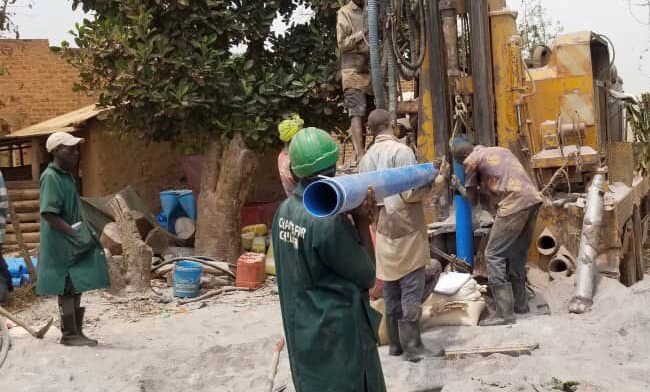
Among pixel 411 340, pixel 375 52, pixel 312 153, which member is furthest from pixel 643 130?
pixel 312 153

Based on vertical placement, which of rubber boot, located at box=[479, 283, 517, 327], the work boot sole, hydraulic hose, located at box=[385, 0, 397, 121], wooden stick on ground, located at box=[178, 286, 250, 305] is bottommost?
wooden stick on ground, located at box=[178, 286, 250, 305]

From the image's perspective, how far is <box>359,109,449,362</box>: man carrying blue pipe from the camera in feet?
17.9

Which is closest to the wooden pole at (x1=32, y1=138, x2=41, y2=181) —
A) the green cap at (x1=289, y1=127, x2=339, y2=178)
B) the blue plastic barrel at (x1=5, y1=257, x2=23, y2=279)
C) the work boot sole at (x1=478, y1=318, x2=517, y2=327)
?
the blue plastic barrel at (x1=5, y1=257, x2=23, y2=279)

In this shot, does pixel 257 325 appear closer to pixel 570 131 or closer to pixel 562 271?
pixel 562 271

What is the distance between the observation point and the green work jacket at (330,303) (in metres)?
3.17

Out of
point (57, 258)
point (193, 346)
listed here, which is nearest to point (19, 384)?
point (57, 258)

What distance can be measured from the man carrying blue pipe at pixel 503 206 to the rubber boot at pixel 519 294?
0.11 metres

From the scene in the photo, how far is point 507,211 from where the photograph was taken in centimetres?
634

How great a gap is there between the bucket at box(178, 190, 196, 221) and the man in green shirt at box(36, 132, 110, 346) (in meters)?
4.88

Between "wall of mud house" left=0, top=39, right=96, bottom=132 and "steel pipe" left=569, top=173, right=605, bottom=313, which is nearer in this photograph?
"steel pipe" left=569, top=173, right=605, bottom=313

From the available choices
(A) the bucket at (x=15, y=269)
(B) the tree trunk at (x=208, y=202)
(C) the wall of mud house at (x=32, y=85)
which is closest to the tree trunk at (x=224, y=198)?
(B) the tree trunk at (x=208, y=202)

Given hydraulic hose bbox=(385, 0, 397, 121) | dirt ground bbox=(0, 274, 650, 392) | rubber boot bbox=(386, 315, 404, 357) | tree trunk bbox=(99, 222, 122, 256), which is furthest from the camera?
tree trunk bbox=(99, 222, 122, 256)

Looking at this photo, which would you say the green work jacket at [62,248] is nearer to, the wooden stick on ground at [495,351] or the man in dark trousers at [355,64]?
the wooden stick on ground at [495,351]

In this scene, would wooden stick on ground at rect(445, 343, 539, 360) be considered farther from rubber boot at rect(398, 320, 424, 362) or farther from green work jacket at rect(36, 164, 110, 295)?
green work jacket at rect(36, 164, 110, 295)
